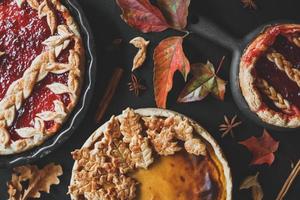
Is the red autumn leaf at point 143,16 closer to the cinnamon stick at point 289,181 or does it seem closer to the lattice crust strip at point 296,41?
the lattice crust strip at point 296,41

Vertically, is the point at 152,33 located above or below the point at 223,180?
above

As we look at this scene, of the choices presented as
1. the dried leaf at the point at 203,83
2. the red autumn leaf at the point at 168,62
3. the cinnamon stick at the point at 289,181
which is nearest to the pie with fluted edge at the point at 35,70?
the red autumn leaf at the point at 168,62

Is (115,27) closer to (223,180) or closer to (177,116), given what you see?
(177,116)

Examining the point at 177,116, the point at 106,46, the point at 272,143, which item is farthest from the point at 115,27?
the point at 272,143

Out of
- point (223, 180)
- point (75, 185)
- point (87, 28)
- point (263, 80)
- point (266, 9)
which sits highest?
point (87, 28)

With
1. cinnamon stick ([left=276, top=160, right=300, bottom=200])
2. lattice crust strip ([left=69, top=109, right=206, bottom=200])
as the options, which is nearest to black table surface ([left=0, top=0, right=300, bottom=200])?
cinnamon stick ([left=276, top=160, right=300, bottom=200])

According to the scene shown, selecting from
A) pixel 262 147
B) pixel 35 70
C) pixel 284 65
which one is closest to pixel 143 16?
pixel 35 70
